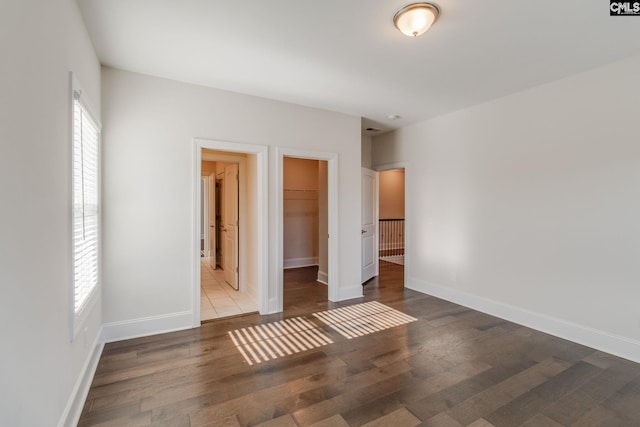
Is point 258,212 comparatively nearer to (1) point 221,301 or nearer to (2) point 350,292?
(1) point 221,301

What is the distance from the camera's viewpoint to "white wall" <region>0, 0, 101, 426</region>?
121cm

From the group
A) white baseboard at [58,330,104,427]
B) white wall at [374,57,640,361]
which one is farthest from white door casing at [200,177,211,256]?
white wall at [374,57,640,361]

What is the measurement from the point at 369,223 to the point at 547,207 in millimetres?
2748

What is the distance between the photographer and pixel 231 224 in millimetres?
5305

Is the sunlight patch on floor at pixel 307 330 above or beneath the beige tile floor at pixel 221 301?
beneath

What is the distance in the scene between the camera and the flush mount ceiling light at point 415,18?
2.10 metres

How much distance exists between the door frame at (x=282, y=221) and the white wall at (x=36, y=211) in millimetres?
2233

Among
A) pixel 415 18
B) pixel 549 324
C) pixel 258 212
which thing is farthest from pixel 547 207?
pixel 258 212

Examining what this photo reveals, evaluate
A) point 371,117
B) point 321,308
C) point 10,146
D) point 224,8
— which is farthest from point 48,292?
point 371,117

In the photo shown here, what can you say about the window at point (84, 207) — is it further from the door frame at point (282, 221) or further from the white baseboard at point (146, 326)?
the door frame at point (282, 221)

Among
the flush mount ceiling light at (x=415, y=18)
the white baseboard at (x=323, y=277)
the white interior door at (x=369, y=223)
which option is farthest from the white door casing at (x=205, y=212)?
the flush mount ceiling light at (x=415, y=18)

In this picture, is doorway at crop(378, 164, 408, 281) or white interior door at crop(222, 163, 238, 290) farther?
doorway at crop(378, 164, 408, 281)

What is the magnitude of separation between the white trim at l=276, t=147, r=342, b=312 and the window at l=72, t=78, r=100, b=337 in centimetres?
188

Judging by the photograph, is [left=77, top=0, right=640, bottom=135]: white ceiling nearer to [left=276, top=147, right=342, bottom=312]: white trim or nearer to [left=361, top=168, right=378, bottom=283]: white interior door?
[left=276, top=147, right=342, bottom=312]: white trim
